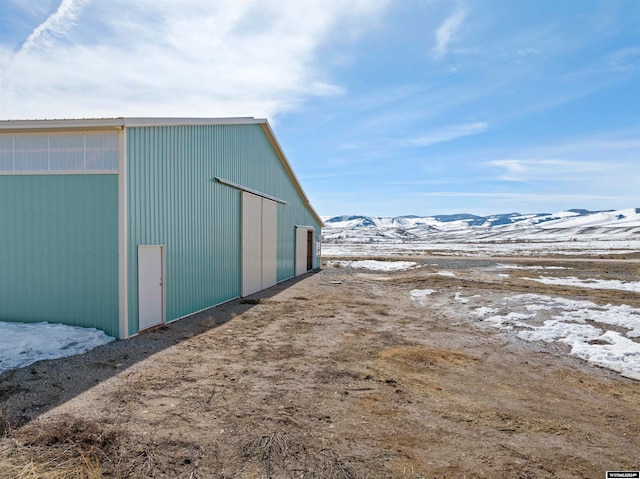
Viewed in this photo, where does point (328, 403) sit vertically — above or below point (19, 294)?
below

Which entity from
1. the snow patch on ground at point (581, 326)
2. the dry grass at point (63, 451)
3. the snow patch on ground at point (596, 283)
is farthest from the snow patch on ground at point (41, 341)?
the snow patch on ground at point (596, 283)

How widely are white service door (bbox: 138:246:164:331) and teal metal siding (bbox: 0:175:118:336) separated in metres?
0.63

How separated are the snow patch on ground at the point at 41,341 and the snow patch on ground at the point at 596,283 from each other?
19.1m

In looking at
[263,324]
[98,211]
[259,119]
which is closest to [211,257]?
[263,324]

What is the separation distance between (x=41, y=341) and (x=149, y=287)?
242 cm

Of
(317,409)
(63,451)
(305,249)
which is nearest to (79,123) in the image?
(63,451)

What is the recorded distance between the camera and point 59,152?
9047mm

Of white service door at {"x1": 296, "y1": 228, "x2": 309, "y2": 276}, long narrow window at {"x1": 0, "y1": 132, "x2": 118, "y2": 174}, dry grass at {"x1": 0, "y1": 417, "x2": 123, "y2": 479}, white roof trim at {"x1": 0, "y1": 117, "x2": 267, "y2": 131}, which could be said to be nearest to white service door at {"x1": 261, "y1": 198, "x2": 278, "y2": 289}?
white service door at {"x1": 296, "y1": 228, "x2": 309, "y2": 276}

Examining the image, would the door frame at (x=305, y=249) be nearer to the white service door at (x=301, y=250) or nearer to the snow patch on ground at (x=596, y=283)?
the white service door at (x=301, y=250)

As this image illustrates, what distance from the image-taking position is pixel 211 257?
12906 mm

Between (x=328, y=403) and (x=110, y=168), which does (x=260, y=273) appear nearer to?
(x=110, y=168)

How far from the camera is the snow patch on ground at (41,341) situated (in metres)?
7.19

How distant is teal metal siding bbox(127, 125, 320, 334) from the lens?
30.5 ft

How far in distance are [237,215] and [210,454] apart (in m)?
11.2
